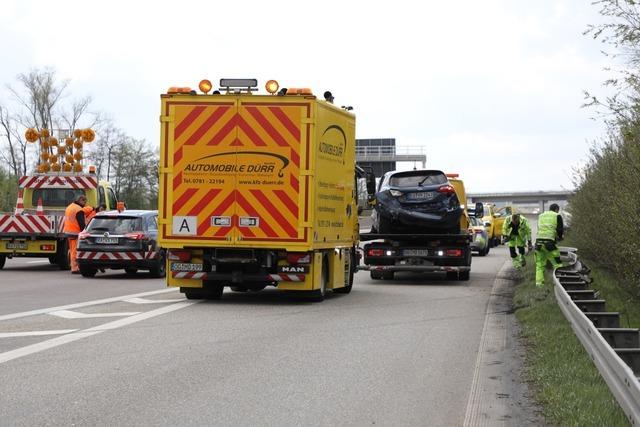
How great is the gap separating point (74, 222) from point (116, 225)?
2036 millimetres

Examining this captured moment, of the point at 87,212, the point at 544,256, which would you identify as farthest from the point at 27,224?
the point at 544,256

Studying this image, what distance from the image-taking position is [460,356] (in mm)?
9969

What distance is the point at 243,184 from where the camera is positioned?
14.9 m

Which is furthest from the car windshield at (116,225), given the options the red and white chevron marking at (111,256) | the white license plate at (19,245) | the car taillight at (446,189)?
the car taillight at (446,189)

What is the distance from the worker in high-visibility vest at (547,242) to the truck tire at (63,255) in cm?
1198

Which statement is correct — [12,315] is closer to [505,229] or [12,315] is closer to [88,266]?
[88,266]

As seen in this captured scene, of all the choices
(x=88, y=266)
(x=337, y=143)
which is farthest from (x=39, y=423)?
(x=88, y=266)

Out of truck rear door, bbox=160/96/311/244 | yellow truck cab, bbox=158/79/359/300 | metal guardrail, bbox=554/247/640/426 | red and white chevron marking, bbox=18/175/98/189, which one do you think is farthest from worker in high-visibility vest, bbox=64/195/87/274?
metal guardrail, bbox=554/247/640/426

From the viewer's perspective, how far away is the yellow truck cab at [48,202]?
23500 millimetres

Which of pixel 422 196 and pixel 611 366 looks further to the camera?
pixel 422 196

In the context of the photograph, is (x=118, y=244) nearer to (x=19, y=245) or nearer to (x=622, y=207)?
(x=19, y=245)

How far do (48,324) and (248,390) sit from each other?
5216 millimetres

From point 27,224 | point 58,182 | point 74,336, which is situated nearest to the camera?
point 74,336

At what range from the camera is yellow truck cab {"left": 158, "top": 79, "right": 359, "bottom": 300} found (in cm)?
1479
